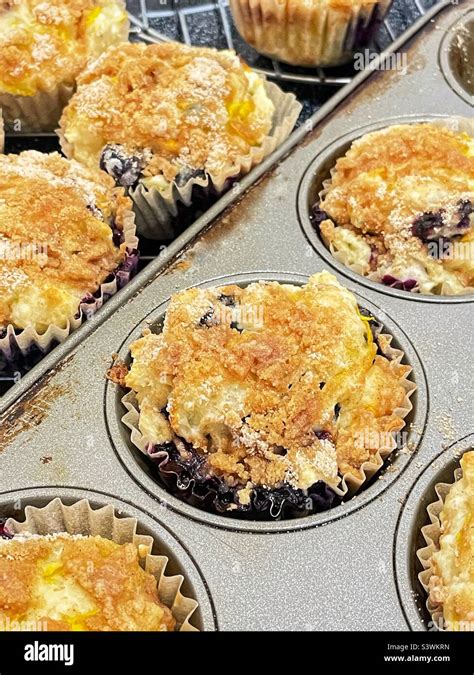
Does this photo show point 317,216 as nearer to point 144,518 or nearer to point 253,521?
point 253,521

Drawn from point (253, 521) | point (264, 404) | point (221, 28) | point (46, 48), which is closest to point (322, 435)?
point (264, 404)

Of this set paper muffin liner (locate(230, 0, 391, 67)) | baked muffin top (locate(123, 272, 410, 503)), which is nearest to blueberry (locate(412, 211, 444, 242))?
baked muffin top (locate(123, 272, 410, 503))

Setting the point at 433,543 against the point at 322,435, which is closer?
the point at 433,543

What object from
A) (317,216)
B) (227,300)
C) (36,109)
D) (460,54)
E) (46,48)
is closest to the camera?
(227,300)

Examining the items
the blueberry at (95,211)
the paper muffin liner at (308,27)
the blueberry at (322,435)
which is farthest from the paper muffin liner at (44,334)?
the paper muffin liner at (308,27)

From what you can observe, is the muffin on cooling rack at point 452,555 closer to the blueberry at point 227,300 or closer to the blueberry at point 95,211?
the blueberry at point 227,300

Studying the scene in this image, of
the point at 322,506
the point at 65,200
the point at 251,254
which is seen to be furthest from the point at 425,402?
the point at 65,200

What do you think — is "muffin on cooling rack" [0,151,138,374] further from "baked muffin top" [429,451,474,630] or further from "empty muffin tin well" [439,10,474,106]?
"empty muffin tin well" [439,10,474,106]
